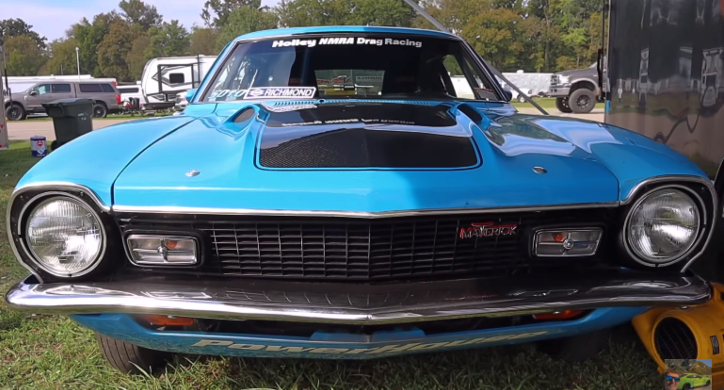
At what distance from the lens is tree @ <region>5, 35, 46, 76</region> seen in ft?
228

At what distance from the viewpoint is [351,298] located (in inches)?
62.6

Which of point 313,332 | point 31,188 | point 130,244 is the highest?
point 31,188

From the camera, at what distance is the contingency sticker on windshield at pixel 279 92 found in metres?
2.84

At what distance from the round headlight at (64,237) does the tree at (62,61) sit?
275 feet

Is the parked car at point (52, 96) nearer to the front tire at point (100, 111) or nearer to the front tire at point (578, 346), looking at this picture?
the front tire at point (100, 111)

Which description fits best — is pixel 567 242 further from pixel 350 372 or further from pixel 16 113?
pixel 16 113

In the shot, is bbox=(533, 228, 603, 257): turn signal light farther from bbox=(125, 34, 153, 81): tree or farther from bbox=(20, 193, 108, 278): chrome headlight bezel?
bbox=(125, 34, 153, 81): tree

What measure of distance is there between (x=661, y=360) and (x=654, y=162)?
0.92 meters

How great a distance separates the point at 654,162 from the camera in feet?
5.94

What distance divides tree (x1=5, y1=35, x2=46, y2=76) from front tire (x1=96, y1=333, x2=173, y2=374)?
8060cm

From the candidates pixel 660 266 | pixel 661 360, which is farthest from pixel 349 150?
pixel 661 360

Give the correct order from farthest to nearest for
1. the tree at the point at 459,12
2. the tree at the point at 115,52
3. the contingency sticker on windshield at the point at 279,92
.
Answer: the tree at the point at 115,52 < the tree at the point at 459,12 < the contingency sticker on windshield at the point at 279,92

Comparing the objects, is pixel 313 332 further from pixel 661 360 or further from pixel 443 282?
pixel 661 360

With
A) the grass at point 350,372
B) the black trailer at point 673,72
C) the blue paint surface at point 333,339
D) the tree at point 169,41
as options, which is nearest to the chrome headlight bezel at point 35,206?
the blue paint surface at point 333,339
